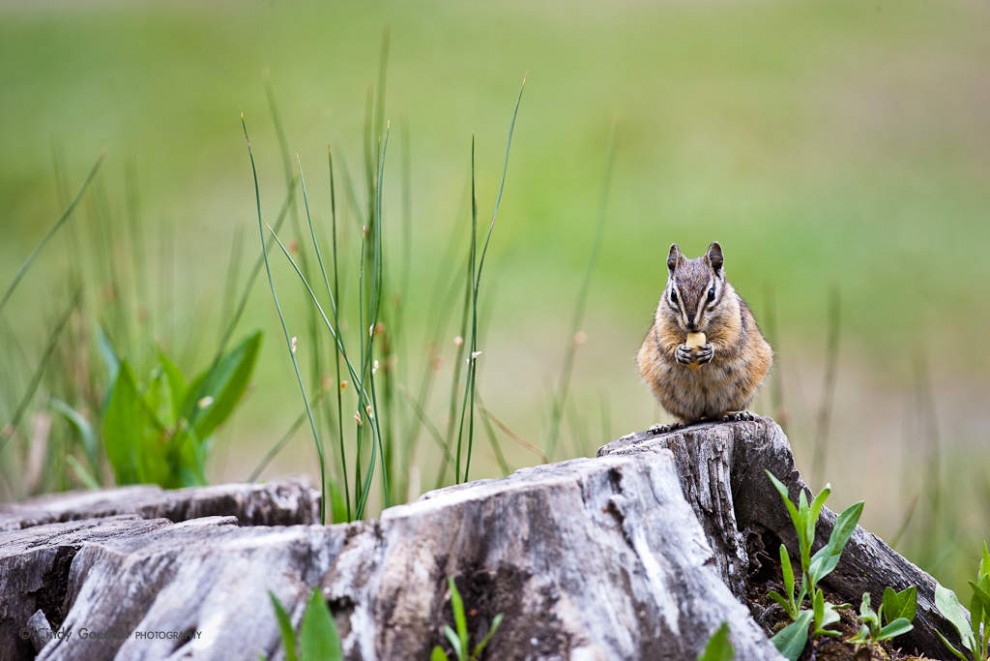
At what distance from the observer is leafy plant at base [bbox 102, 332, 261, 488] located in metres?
3.63

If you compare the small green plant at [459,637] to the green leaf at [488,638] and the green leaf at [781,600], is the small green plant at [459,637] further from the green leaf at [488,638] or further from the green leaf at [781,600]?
the green leaf at [781,600]

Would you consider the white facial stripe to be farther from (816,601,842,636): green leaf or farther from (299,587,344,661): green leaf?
(299,587,344,661): green leaf

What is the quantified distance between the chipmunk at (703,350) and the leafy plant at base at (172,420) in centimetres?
156

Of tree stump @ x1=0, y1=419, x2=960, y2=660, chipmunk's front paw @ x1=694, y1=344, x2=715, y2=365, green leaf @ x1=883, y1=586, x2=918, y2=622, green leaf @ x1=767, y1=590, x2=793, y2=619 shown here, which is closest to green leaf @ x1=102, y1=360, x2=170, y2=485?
tree stump @ x1=0, y1=419, x2=960, y2=660

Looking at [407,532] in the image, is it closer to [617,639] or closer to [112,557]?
[617,639]

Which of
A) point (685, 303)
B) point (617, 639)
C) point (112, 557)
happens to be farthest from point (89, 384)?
point (617, 639)

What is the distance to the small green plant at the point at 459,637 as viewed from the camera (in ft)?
5.88

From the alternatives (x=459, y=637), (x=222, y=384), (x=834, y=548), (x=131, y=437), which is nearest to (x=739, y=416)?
(x=834, y=548)

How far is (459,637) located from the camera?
6.06 feet

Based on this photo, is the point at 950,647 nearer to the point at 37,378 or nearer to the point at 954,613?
the point at 954,613

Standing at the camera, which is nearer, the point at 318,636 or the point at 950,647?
the point at 318,636

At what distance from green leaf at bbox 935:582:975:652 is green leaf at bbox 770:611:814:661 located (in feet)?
1.32

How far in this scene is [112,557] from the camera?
2.08 metres

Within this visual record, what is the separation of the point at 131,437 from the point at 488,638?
228cm
